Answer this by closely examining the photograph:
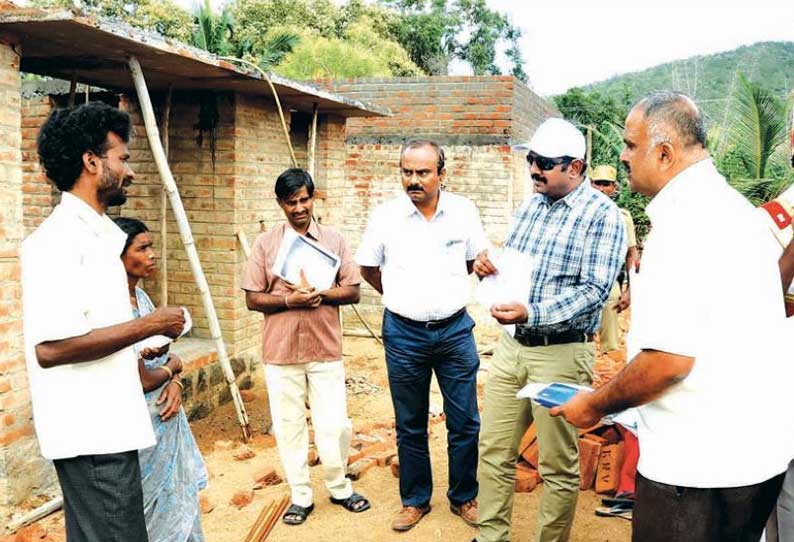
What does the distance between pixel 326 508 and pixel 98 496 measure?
7.66ft

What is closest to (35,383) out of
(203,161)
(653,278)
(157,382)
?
(157,382)

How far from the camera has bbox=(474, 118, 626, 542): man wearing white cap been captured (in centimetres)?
346

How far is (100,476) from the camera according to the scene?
247cm

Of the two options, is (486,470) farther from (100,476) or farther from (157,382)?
(100,476)

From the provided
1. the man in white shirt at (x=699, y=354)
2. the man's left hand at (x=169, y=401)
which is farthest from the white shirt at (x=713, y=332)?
the man's left hand at (x=169, y=401)

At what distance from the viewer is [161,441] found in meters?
3.13

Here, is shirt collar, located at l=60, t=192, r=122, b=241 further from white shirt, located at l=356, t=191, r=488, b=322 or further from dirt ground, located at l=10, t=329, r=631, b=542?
dirt ground, located at l=10, t=329, r=631, b=542

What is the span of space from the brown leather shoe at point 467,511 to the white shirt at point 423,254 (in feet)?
3.90

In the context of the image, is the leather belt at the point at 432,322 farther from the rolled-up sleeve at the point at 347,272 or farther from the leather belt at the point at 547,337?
the leather belt at the point at 547,337

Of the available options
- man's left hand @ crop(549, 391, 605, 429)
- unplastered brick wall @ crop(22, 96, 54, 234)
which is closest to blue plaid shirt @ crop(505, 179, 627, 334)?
man's left hand @ crop(549, 391, 605, 429)

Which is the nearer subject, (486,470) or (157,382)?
(157,382)

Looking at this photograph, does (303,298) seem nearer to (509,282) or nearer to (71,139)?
(509,282)

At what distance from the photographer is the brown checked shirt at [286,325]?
4367 mm

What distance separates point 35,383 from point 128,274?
792mm
